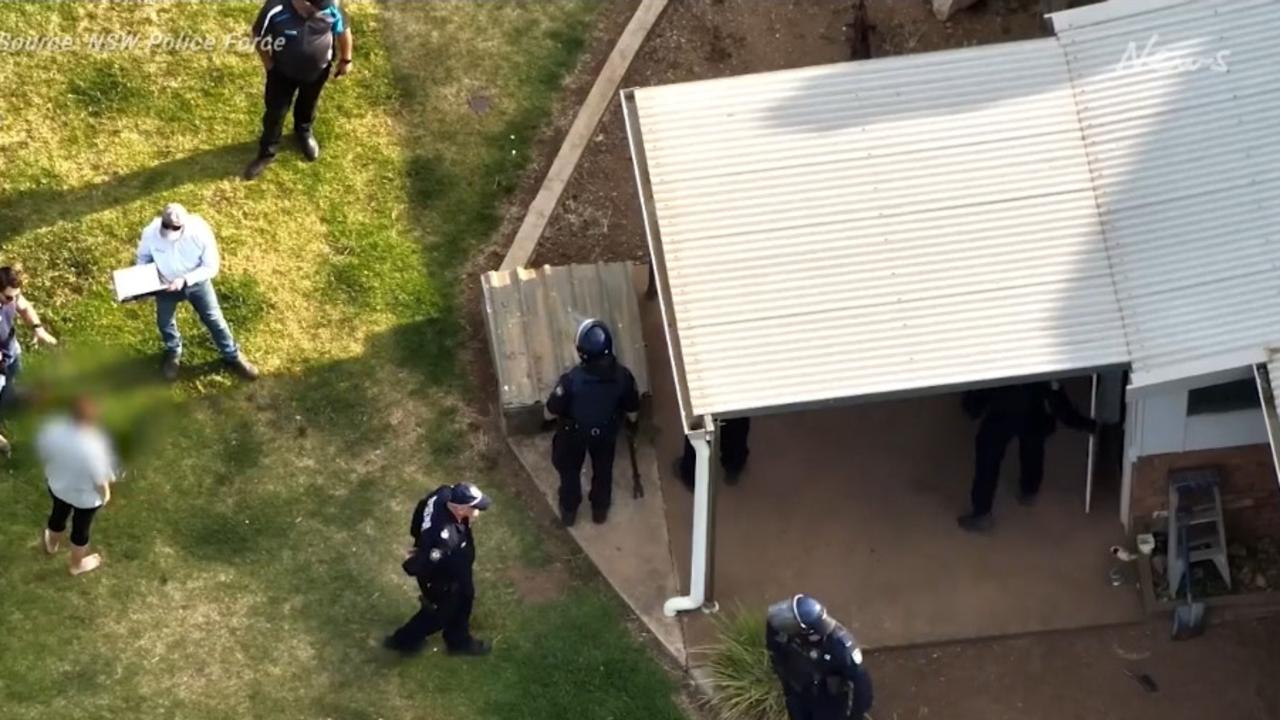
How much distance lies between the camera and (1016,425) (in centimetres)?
1209

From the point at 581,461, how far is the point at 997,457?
8.92ft

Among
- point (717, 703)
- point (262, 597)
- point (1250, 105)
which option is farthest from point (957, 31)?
point (262, 597)

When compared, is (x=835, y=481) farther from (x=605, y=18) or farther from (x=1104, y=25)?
(x=605, y=18)

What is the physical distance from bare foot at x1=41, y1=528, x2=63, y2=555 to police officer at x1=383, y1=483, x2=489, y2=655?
7.72 ft

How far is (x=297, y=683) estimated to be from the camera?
458 inches

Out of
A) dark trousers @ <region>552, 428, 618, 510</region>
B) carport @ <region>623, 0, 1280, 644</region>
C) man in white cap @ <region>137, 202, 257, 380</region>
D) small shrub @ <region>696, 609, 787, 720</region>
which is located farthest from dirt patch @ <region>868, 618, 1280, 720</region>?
man in white cap @ <region>137, 202, 257, 380</region>

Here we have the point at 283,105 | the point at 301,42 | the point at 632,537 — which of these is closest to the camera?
the point at 632,537

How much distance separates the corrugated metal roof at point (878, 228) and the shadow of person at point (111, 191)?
363 centimetres

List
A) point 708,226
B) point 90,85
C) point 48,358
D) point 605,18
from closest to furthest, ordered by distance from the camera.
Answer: point 708,226 < point 48,358 < point 90,85 < point 605,18

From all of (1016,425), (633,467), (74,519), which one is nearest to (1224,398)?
(1016,425)

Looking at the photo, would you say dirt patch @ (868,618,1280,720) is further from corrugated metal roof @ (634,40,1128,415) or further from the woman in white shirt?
the woman in white shirt

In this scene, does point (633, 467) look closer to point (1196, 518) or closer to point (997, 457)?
point (997, 457)

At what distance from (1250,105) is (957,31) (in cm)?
383

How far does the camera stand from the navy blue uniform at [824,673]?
10.6 meters
